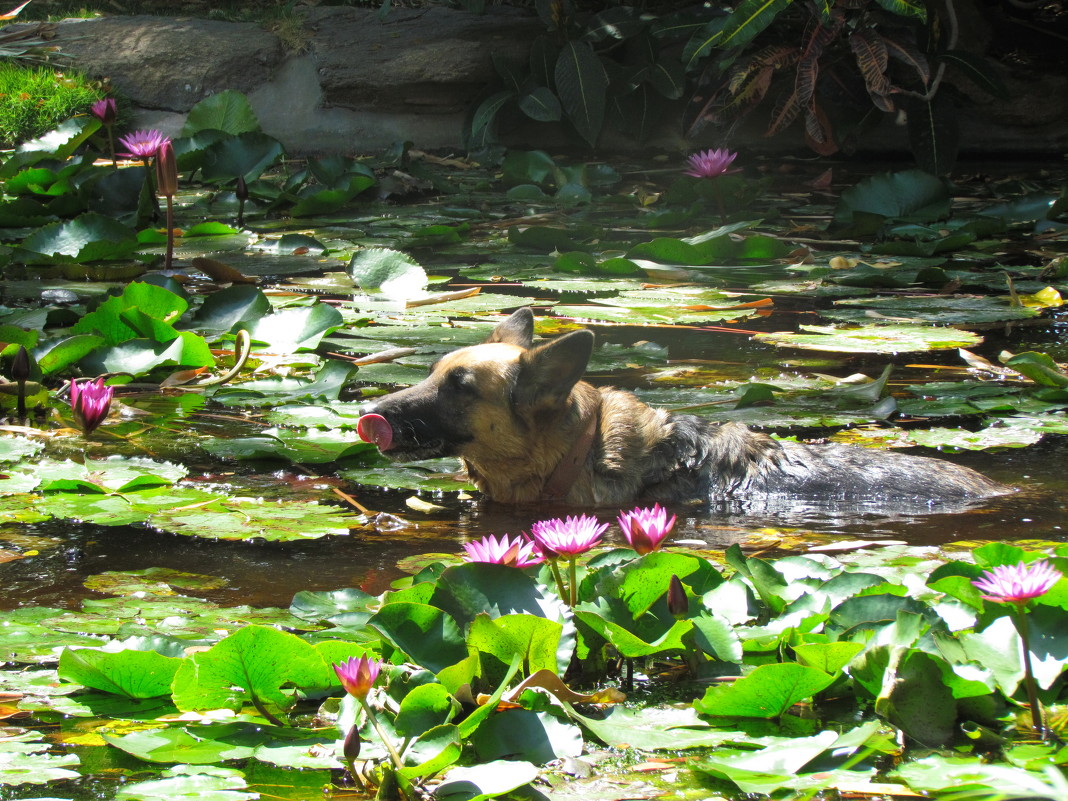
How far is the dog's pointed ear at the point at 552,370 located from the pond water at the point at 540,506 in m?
0.42

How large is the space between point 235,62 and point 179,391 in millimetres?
7280

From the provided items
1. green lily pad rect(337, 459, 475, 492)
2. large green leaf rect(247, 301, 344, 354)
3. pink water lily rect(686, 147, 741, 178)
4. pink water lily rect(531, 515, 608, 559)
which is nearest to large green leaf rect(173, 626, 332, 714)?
pink water lily rect(531, 515, 608, 559)

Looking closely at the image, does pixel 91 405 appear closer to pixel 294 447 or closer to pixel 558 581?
pixel 294 447

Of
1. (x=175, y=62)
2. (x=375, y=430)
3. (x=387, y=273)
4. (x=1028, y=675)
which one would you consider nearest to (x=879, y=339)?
(x=375, y=430)

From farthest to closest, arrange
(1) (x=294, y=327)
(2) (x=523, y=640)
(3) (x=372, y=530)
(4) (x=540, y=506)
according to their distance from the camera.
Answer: (1) (x=294, y=327) < (4) (x=540, y=506) < (3) (x=372, y=530) < (2) (x=523, y=640)

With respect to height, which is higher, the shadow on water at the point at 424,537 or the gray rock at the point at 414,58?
the gray rock at the point at 414,58

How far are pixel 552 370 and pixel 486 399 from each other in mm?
280

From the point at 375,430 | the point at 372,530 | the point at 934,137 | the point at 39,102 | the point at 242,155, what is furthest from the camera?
the point at 39,102

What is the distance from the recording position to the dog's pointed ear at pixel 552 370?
13.1ft

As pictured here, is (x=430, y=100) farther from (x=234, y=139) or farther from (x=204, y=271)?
(x=204, y=271)

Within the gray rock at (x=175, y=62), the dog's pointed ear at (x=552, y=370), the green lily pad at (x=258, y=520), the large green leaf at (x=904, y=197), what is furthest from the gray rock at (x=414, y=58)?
the green lily pad at (x=258, y=520)

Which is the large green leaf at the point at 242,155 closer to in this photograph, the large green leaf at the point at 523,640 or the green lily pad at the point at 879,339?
the green lily pad at the point at 879,339

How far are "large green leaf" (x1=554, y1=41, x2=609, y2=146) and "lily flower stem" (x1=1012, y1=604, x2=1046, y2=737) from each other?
836 cm

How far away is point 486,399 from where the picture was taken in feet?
13.8
